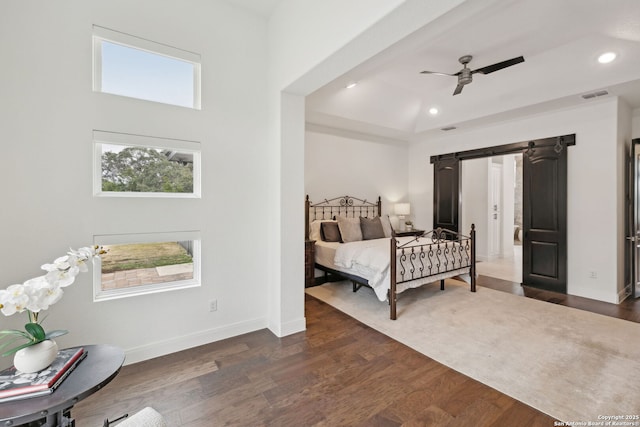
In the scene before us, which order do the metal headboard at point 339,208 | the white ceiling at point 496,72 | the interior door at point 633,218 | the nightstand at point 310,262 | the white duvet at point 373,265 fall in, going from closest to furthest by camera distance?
the white ceiling at point 496,72, the white duvet at point 373,265, the interior door at point 633,218, the nightstand at point 310,262, the metal headboard at point 339,208

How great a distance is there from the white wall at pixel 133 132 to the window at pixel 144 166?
7cm

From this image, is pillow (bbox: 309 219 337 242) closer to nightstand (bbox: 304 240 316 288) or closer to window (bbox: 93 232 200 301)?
nightstand (bbox: 304 240 316 288)

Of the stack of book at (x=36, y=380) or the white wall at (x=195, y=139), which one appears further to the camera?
the white wall at (x=195, y=139)

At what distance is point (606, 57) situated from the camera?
11.6ft

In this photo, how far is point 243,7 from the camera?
300cm

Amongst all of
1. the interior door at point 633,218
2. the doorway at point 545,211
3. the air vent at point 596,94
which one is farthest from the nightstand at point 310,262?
the interior door at point 633,218

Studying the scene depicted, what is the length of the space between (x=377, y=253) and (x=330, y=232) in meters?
1.39

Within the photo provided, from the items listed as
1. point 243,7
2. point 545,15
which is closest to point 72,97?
point 243,7

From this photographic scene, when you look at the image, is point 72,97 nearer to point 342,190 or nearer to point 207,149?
point 207,149

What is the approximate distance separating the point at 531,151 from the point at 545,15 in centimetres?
241

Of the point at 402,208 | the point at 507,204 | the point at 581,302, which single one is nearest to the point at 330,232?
the point at 402,208

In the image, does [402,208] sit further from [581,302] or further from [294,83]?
[294,83]

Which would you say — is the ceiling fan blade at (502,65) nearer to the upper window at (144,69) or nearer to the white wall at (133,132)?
the white wall at (133,132)

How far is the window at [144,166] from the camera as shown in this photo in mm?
2447
